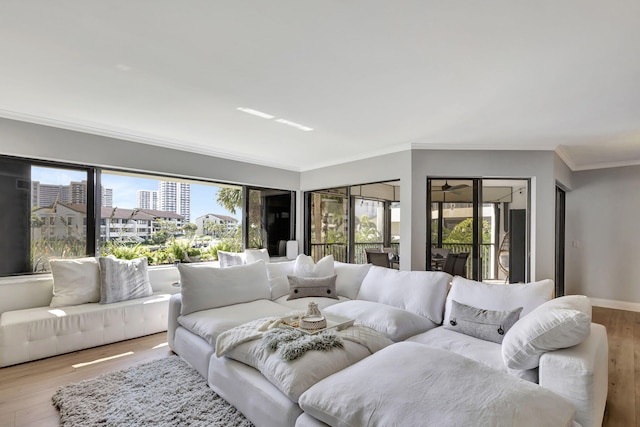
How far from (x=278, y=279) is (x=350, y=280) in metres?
0.87

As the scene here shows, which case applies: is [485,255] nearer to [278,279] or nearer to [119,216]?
[278,279]

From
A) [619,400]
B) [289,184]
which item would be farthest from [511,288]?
[289,184]

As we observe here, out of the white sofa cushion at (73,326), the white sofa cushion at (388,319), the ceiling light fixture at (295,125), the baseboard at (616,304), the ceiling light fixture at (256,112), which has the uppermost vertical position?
the ceiling light fixture at (256,112)

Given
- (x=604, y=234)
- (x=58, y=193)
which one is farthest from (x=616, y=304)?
(x=58, y=193)

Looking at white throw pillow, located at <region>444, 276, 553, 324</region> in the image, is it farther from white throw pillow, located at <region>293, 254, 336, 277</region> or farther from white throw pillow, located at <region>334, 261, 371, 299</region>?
white throw pillow, located at <region>293, 254, 336, 277</region>

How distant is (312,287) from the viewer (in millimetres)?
3756

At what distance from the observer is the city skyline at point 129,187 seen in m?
3.70

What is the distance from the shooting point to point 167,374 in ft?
9.02

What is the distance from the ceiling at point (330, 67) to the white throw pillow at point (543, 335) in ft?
5.44

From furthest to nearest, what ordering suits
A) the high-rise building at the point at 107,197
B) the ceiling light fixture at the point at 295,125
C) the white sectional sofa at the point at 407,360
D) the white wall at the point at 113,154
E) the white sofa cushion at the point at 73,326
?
the high-rise building at the point at 107,197 < the ceiling light fixture at the point at 295,125 < the white wall at the point at 113,154 < the white sofa cushion at the point at 73,326 < the white sectional sofa at the point at 407,360

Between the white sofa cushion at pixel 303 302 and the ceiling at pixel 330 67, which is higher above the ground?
the ceiling at pixel 330 67

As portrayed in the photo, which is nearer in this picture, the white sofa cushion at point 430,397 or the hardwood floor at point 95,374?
the white sofa cushion at point 430,397

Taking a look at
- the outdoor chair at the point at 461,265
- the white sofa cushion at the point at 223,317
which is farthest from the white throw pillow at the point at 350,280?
the outdoor chair at the point at 461,265

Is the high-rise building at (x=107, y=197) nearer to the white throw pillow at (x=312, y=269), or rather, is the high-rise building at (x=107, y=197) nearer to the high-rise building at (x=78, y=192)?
the high-rise building at (x=78, y=192)
